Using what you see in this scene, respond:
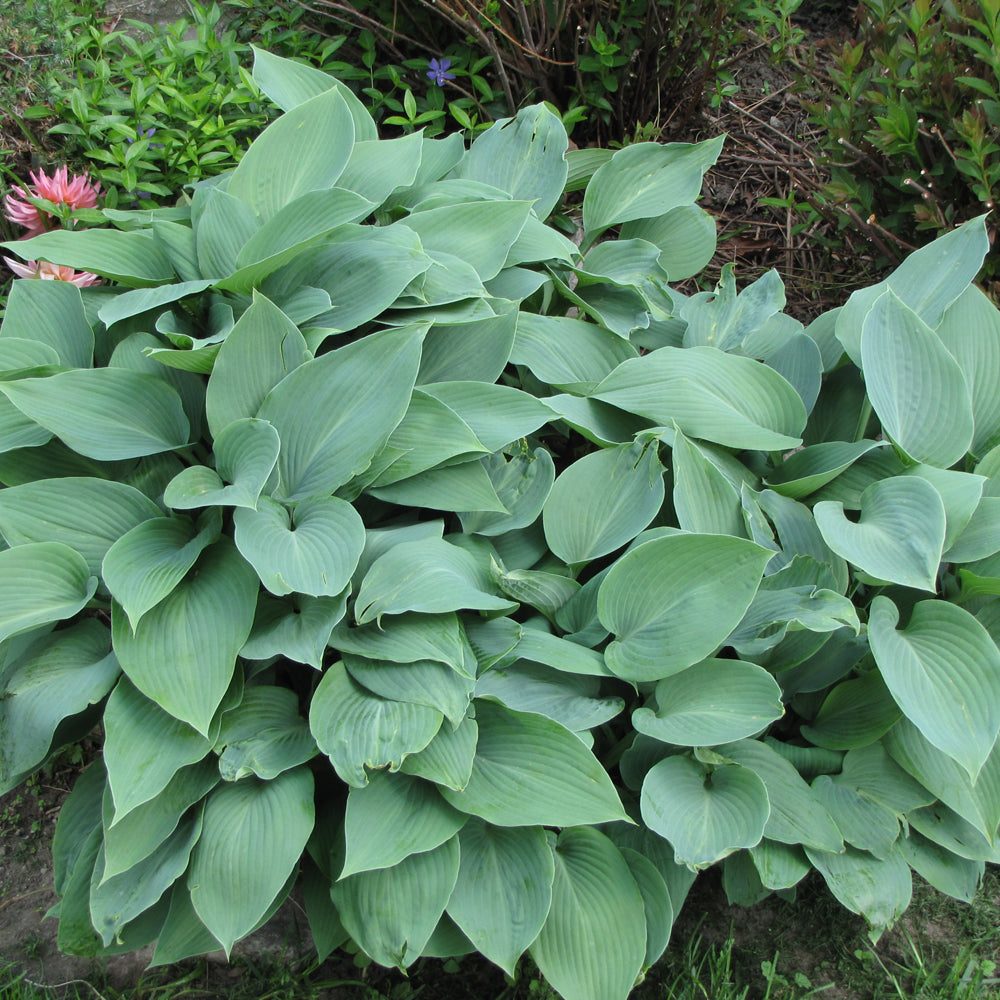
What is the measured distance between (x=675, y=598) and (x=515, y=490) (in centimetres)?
44

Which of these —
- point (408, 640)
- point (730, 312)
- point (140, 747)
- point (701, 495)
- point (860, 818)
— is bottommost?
point (860, 818)

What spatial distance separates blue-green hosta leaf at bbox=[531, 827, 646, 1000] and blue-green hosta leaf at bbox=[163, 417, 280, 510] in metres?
0.91

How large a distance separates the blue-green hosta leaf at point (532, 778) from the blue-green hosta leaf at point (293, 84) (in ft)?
5.30

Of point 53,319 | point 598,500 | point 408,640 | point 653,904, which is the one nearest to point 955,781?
point 653,904

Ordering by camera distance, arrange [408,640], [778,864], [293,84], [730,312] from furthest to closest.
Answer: [293,84]
[730,312]
[778,864]
[408,640]

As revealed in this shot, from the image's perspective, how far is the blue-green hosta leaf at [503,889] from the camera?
1.63m

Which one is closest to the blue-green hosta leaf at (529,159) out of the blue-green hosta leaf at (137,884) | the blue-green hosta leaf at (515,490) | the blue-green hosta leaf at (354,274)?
the blue-green hosta leaf at (354,274)

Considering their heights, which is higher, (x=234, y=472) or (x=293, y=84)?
(x=293, y=84)

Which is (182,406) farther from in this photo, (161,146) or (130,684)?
(161,146)

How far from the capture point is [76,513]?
1720 mm

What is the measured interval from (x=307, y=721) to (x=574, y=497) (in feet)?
2.34

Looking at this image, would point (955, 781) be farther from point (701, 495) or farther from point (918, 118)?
point (918, 118)

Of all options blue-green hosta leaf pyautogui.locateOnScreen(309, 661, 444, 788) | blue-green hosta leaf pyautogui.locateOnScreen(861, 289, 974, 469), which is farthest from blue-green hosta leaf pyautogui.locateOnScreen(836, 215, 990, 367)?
blue-green hosta leaf pyautogui.locateOnScreen(309, 661, 444, 788)

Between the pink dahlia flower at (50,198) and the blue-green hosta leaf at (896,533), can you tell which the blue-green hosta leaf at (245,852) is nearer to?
the blue-green hosta leaf at (896,533)
